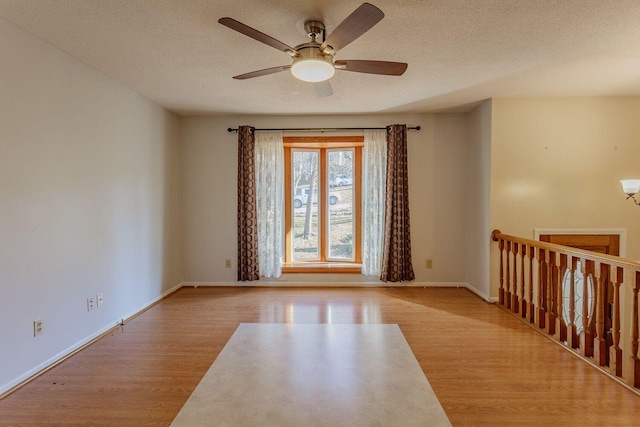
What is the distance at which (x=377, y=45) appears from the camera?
262cm

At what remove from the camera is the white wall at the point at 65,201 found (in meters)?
2.28

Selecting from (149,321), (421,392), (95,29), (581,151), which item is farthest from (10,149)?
(581,151)

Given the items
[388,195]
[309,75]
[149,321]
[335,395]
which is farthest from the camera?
[388,195]

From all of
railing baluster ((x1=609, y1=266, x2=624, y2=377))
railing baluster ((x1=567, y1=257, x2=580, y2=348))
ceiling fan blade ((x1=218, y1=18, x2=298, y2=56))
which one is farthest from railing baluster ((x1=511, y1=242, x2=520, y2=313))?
ceiling fan blade ((x1=218, y1=18, x2=298, y2=56))

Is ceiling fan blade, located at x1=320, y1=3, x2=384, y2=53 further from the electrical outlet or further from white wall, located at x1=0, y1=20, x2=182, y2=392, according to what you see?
the electrical outlet

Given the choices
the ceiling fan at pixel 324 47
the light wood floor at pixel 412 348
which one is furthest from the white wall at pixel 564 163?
the ceiling fan at pixel 324 47

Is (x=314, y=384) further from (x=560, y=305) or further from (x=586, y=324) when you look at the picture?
(x=560, y=305)

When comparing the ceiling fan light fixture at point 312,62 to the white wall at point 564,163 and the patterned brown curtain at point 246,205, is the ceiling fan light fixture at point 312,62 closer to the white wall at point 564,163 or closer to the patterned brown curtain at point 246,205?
the patterned brown curtain at point 246,205

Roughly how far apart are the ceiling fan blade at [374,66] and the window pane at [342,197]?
8.33 ft

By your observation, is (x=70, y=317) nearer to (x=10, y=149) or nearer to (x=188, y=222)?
(x=10, y=149)

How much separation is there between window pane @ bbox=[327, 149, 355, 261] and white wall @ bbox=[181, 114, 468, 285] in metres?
0.47

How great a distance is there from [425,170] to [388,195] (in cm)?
65

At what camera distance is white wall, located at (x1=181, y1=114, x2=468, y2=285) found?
473 cm

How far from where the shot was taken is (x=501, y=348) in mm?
2836
